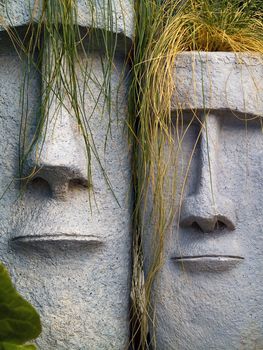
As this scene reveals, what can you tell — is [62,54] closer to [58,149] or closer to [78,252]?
[58,149]

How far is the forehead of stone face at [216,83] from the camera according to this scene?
4.25 ft

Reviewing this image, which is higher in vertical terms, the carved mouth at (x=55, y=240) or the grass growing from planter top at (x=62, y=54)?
the grass growing from planter top at (x=62, y=54)

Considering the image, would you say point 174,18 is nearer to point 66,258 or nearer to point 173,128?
point 173,128

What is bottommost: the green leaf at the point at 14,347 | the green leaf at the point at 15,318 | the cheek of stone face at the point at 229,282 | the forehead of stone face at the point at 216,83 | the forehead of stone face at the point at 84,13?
the green leaf at the point at 14,347

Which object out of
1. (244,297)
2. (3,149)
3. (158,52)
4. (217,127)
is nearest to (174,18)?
(158,52)

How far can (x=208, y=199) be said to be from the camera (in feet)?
4.18

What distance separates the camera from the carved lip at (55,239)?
1.25m

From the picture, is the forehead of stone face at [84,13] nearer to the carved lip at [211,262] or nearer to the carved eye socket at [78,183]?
the carved eye socket at [78,183]

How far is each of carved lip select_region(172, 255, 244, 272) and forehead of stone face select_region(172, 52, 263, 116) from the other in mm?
212

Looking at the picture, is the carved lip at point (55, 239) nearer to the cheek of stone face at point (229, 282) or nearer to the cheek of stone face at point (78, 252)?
the cheek of stone face at point (78, 252)

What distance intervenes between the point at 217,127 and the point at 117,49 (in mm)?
187

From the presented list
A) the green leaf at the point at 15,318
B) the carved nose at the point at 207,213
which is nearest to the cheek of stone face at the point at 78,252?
the carved nose at the point at 207,213

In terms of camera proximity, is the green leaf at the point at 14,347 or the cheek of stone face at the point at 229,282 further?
the cheek of stone face at the point at 229,282

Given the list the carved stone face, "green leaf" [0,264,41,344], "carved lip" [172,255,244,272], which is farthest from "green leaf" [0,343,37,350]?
"carved lip" [172,255,244,272]
